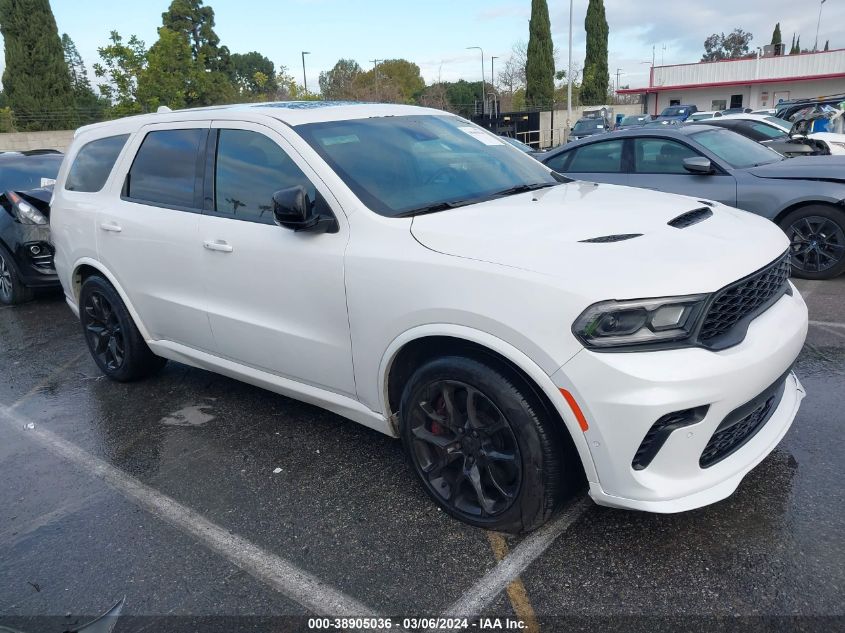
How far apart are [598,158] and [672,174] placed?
2.90ft

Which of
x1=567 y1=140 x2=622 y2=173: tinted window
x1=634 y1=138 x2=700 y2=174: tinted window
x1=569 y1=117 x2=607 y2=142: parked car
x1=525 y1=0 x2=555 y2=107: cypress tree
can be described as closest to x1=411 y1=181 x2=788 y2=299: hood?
x1=634 y1=138 x2=700 y2=174: tinted window

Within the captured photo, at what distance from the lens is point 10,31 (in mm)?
30094

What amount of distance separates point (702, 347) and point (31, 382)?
4.97 metres

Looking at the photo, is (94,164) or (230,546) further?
(94,164)

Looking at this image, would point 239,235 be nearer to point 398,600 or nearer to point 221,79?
point 398,600

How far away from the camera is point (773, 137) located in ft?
37.9

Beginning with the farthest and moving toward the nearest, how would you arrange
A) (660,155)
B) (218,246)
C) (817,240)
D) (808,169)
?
(660,155) < (808,169) < (817,240) < (218,246)

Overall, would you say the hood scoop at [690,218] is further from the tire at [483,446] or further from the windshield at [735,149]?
the windshield at [735,149]

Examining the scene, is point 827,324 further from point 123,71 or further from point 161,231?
point 123,71

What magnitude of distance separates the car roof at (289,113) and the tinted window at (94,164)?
6.1 inches

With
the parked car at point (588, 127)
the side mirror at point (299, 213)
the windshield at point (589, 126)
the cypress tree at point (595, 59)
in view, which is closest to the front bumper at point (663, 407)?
the side mirror at point (299, 213)

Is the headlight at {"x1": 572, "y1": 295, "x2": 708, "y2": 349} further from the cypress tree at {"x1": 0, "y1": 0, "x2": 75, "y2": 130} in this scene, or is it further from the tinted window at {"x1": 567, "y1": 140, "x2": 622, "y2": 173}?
the cypress tree at {"x1": 0, "y1": 0, "x2": 75, "y2": 130}

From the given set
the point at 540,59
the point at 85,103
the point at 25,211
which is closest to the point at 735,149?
the point at 25,211

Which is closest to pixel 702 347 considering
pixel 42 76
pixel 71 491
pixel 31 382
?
pixel 71 491
